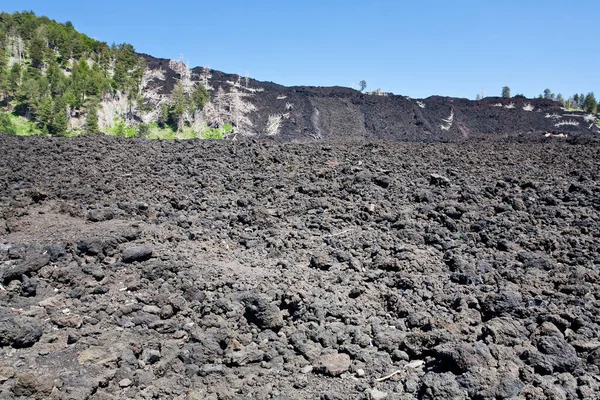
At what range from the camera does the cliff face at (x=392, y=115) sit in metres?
38.4

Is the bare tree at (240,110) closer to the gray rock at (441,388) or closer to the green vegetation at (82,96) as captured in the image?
the green vegetation at (82,96)

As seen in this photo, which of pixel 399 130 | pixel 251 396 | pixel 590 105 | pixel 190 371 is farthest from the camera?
pixel 590 105

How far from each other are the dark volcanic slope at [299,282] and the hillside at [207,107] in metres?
24.5

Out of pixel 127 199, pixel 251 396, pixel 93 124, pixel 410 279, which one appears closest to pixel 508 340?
pixel 410 279

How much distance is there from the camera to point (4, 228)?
21.1ft

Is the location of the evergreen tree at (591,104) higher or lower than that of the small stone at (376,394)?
higher

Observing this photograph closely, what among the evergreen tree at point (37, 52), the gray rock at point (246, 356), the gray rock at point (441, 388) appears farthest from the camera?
the evergreen tree at point (37, 52)

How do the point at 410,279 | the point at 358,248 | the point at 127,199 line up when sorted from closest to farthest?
the point at 410,279 → the point at 358,248 → the point at 127,199

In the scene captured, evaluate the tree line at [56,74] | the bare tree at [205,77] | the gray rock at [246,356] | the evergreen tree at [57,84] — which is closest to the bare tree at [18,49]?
the tree line at [56,74]

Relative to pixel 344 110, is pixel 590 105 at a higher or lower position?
higher

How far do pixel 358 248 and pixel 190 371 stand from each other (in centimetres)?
306

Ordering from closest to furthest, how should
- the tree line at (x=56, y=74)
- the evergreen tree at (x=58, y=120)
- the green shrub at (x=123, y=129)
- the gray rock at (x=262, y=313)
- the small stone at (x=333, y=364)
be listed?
the small stone at (x=333, y=364) < the gray rock at (x=262, y=313) < the evergreen tree at (x=58, y=120) < the tree line at (x=56, y=74) < the green shrub at (x=123, y=129)

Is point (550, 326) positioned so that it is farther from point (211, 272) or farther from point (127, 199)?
point (127, 199)

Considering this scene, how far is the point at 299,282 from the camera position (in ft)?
16.6
